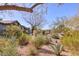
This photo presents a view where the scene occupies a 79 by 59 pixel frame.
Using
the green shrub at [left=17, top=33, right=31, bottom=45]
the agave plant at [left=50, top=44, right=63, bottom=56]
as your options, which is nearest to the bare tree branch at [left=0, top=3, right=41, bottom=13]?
the green shrub at [left=17, top=33, right=31, bottom=45]

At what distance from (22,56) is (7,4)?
44cm

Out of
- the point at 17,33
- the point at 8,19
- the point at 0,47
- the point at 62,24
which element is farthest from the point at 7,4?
the point at 62,24

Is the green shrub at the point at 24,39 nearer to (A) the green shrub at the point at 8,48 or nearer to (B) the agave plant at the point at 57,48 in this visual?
(A) the green shrub at the point at 8,48

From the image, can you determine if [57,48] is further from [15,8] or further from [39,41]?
[15,8]

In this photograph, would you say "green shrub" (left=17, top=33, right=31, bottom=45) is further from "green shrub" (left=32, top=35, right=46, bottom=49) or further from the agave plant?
the agave plant

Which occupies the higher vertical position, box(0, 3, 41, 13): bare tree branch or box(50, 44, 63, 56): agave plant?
box(0, 3, 41, 13): bare tree branch

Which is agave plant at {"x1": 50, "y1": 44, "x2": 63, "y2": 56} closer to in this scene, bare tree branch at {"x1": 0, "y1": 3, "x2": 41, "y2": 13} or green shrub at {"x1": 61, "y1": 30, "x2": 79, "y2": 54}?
green shrub at {"x1": 61, "y1": 30, "x2": 79, "y2": 54}

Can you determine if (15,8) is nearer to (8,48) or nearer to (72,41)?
(8,48)

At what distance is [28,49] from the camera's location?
4.12 ft

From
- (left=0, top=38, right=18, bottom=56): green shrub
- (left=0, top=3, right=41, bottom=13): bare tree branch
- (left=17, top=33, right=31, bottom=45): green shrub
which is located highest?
(left=0, top=3, right=41, bottom=13): bare tree branch

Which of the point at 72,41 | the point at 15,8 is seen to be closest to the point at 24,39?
the point at 15,8

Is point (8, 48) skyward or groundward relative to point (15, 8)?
groundward

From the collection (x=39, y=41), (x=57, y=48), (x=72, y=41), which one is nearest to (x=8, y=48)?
(x=39, y=41)

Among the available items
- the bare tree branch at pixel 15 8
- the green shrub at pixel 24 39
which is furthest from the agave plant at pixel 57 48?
the bare tree branch at pixel 15 8
